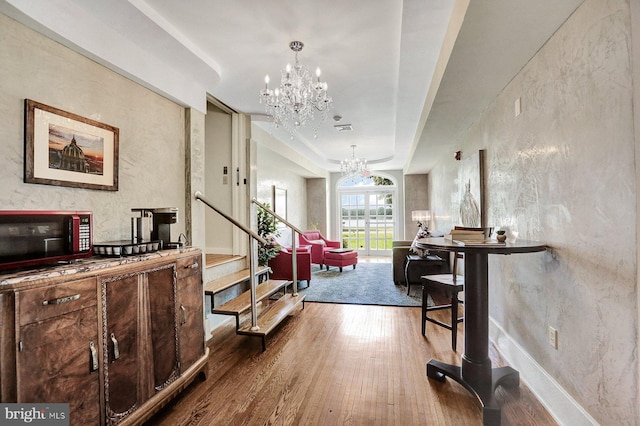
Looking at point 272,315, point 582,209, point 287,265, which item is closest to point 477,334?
point 582,209

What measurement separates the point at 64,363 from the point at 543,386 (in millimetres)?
2700

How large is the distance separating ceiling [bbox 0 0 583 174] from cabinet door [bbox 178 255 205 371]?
155 cm

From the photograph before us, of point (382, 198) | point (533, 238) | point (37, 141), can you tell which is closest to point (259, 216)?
point (37, 141)

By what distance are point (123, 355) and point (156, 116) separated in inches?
75.2

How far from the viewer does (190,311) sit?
2.16 m

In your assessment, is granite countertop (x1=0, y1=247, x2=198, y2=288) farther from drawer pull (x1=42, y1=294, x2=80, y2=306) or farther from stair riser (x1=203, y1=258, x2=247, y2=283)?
stair riser (x1=203, y1=258, x2=247, y2=283)

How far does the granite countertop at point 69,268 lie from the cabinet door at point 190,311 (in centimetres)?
28

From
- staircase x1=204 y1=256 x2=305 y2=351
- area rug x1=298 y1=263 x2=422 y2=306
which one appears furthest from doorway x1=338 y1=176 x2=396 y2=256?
staircase x1=204 y1=256 x2=305 y2=351

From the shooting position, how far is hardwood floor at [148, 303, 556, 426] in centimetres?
185

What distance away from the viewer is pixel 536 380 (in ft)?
6.69

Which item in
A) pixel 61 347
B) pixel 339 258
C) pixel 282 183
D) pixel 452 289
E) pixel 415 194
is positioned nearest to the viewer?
pixel 61 347

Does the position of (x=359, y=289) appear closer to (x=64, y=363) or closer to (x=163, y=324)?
(x=163, y=324)

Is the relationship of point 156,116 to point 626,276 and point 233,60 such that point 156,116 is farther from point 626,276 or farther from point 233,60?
point 626,276

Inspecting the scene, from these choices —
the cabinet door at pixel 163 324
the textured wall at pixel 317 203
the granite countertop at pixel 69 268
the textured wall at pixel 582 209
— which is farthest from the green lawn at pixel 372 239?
the granite countertop at pixel 69 268
